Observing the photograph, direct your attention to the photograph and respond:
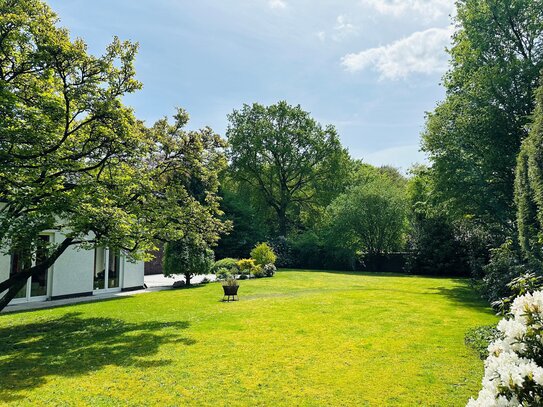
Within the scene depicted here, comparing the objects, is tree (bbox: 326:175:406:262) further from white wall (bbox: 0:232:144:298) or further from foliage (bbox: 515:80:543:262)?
white wall (bbox: 0:232:144:298)

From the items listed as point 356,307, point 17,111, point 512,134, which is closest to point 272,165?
point 512,134

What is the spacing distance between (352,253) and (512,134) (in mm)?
18577

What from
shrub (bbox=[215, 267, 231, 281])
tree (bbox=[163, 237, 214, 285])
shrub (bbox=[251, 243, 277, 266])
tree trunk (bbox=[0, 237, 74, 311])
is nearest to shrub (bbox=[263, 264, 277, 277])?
shrub (bbox=[251, 243, 277, 266])

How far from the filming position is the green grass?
5566 millimetres

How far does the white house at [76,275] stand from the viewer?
567 inches

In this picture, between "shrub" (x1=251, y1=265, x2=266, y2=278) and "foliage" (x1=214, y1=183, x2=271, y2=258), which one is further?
"foliage" (x1=214, y1=183, x2=271, y2=258)

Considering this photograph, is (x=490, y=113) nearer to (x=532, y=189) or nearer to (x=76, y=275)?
(x=532, y=189)

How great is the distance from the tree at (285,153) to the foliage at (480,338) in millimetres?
34071

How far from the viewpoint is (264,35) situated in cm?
1389

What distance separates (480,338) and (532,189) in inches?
239

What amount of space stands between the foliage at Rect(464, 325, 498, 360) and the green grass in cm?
21

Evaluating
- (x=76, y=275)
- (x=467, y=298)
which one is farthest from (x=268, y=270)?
(x=467, y=298)

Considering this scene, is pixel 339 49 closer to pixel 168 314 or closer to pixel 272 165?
pixel 168 314

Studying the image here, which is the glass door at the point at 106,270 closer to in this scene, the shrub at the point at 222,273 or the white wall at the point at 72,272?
the white wall at the point at 72,272
